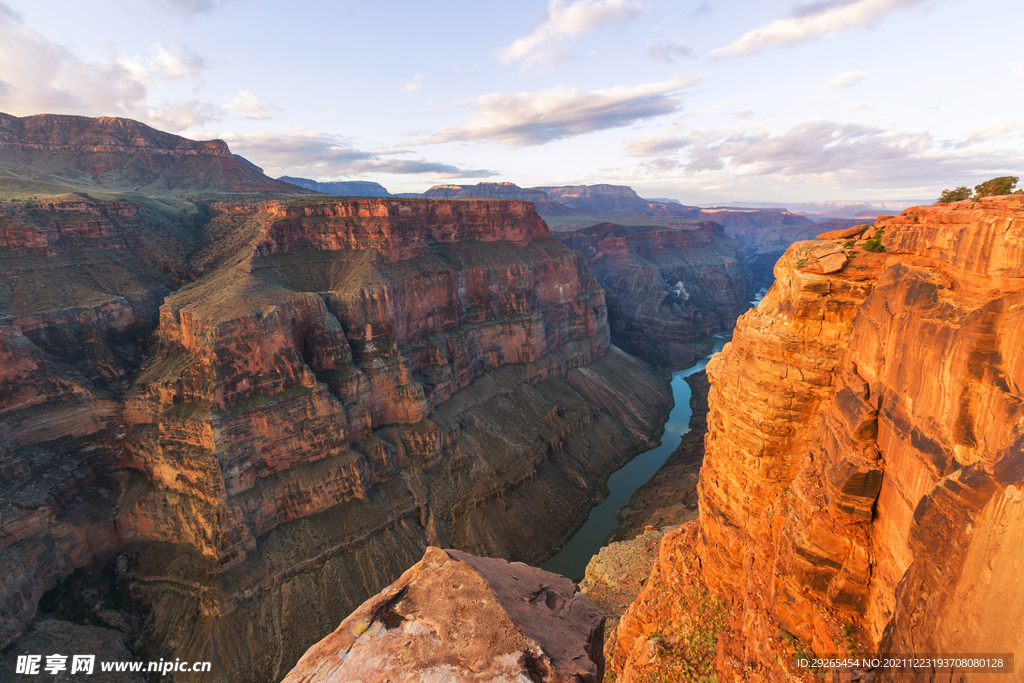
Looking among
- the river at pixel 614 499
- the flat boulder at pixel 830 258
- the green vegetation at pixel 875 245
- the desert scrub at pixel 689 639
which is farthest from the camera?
the river at pixel 614 499

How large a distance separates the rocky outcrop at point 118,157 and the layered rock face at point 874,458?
9511cm

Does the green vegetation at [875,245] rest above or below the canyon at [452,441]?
above

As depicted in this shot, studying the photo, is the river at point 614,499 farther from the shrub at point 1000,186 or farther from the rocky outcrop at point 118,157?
the rocky outcrop at point 118,157

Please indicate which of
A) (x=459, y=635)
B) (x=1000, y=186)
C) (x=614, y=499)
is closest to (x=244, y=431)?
(x=459, y=635)

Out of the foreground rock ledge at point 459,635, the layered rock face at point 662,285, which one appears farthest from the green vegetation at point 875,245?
the layered rock face at point 662,285

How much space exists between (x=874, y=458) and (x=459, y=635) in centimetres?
1137

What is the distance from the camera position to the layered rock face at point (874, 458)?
21.0 ft

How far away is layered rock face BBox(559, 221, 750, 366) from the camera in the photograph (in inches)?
4082

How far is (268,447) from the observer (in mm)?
35594

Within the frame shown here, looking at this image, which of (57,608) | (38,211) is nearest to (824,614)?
(57,608)

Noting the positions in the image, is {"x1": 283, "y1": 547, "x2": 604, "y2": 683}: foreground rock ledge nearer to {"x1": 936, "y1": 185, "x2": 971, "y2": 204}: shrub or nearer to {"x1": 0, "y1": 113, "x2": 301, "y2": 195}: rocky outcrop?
{"x1": 936, "y1": 185, "x2": 971, "y2": 204}: shrub

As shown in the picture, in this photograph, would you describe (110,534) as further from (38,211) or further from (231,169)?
(231,169)

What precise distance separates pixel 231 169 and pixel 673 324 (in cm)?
10508

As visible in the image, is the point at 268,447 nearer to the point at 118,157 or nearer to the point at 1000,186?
the point at 1000,186
